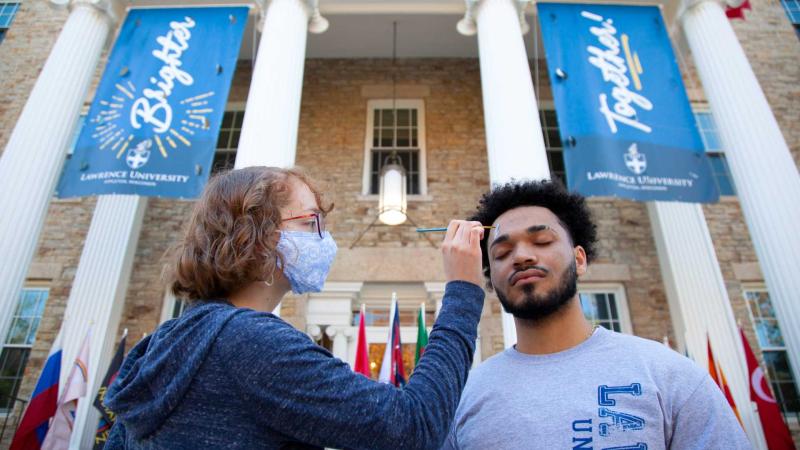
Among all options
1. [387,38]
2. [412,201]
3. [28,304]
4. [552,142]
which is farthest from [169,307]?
[552,142]

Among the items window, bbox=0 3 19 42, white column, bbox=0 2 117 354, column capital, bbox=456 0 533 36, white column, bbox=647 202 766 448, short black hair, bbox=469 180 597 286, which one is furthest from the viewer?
window, bbox=0 3 19 42

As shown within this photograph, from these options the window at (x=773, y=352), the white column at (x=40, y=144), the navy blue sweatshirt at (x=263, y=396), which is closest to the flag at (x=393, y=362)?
the white column at (x=40, y=144)

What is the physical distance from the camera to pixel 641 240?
30.0 ft

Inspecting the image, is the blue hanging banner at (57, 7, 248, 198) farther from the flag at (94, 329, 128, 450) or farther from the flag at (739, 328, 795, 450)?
the flag at (739, 328, 795, 450)

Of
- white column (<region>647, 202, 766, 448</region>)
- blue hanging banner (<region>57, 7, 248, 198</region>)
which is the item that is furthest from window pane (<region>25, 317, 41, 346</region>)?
white column (<region>647, 202, 766, 448</region>)

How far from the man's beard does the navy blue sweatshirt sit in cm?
69

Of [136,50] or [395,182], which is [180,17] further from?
[395,182]

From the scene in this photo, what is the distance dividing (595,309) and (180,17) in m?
8.24

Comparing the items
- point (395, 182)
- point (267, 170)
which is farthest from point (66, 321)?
point (267, 170)

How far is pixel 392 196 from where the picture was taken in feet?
26.9

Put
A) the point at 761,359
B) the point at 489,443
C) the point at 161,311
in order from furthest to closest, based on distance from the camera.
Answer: the point at 161,311
the point at 761,359
the point at 489,443

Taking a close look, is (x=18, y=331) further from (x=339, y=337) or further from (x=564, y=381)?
(x=564, y=381)

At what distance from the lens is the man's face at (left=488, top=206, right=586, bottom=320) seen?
1997 mm

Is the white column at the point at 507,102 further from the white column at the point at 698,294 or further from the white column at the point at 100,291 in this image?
the white column at the point at 100,291
